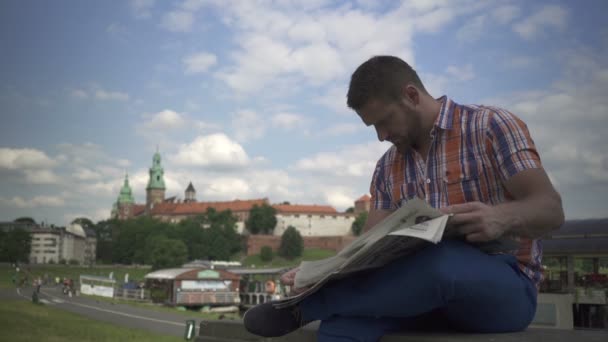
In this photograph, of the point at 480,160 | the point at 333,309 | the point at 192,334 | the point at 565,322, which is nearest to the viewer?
the point at 333,309

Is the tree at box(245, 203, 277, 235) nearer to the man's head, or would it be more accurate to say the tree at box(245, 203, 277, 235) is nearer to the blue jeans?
the man's head

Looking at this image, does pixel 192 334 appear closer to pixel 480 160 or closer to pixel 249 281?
pixel 480 160

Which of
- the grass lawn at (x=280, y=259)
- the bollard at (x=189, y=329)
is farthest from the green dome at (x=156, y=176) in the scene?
the bollard at (x=189, y=329)

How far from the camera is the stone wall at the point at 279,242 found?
107875mm

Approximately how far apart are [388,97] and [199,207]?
132 m

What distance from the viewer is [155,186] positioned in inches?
5689

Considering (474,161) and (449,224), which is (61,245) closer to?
(474,161)

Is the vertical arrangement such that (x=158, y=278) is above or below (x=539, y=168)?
below

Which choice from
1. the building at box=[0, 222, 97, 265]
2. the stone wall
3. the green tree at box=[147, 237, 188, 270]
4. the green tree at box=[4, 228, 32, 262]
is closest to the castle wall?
the stone wall

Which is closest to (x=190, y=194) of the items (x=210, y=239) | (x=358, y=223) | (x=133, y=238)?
(x=133, y=238)

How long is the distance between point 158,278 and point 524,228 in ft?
108

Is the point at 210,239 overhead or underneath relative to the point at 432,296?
underneath

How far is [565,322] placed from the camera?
A: 5031 mm

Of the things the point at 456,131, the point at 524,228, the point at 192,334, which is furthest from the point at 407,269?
the point at 192,334
